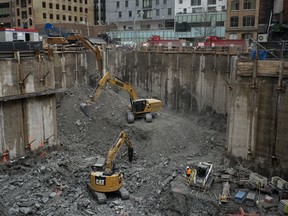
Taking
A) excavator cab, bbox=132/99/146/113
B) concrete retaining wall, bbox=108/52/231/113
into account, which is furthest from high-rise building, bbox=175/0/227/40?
excavator cab, bbox=132/99/146/113

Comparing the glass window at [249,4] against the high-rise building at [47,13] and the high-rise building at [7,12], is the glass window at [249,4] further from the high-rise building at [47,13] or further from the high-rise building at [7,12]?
the high-rise building at [7,12]

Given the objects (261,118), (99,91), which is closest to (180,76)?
(99,91)

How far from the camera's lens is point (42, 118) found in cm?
2238

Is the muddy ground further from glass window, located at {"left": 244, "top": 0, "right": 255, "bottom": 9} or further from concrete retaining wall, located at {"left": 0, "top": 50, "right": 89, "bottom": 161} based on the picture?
glass window, located at {"left": 244, "top": 0, "right": 255, "bottom": 9}

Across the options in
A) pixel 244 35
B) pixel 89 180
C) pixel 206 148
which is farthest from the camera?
pixel 244 35

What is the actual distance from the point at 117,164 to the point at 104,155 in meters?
2.22

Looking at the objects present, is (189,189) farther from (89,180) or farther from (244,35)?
(244,35)

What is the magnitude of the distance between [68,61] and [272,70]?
20.3 m

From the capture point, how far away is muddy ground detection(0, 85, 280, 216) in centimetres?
1716

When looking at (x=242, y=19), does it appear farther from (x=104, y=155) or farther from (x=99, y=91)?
(x=104, y=155)

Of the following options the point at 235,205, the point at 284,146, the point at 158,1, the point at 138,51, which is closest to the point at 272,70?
the point at 284,146

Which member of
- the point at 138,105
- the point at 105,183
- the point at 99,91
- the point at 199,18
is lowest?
the point at 105,183

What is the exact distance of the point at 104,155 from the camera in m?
24.3

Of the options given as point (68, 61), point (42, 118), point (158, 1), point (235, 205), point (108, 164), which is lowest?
point (235, 205)
